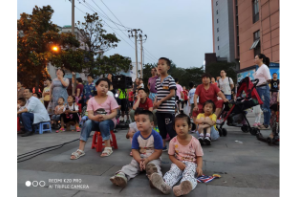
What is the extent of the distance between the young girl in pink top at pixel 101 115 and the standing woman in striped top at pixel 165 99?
26.7 inches

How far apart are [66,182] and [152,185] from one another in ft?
2.42

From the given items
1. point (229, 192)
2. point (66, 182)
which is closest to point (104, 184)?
point (66, 182)

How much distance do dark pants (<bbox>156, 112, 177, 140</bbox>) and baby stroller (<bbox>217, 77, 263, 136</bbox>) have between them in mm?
1674

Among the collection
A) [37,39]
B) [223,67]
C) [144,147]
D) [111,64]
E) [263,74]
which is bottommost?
[144,147]

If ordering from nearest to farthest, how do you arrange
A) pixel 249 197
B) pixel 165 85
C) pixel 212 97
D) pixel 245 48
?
pixel 249 197
pixel 165 85
pixel 245 48
pixel 212 97

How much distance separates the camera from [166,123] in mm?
3197

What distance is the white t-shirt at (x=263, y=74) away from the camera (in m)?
4.44

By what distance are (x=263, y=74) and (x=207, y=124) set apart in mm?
1862

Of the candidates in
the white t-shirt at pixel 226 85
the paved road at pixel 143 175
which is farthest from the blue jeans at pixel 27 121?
the white t-shirt at pixel 226 85

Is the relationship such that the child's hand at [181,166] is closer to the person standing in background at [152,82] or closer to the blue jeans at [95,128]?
the blue jeans at [95,128]

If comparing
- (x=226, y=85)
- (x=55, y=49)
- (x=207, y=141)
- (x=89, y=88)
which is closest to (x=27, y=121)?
(x=89, y=88)

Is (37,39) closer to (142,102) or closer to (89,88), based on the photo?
(89,88)

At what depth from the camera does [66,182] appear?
185cm
